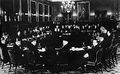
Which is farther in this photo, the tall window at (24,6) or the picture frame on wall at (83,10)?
the picture frame on wall at (83,10)

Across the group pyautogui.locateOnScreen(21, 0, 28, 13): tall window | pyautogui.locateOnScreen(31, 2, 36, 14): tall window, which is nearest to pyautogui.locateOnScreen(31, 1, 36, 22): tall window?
pyautogui.locateOnScreen(31, 2, 36, 14): tall window

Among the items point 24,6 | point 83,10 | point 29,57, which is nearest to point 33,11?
point 24,6

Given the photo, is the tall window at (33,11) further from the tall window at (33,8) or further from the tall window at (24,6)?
the tall window at (24,6)

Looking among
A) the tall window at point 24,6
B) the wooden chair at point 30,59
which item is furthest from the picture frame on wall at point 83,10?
the wooden chair at point 30,59

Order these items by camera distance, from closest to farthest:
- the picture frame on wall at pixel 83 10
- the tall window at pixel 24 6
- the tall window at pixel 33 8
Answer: the tall window at pixel 24 6 → the tall window at pixel 33 8 → the picture frame on wall at pixel 83 10

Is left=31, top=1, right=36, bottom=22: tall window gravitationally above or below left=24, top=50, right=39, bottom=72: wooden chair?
above

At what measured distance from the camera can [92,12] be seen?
872 inches

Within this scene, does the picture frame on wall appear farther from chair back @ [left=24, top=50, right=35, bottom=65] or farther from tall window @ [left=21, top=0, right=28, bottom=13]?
chair back @ [left=24, top=50, right=35, bottom=65]

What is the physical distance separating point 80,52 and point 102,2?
1647cm

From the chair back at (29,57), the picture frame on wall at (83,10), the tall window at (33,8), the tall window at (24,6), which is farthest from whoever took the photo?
the picture frame on wall at (83,10)

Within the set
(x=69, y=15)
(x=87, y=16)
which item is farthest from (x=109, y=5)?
(x=69, y=15)

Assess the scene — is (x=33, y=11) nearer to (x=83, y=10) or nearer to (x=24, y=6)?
(x=24, y=6)

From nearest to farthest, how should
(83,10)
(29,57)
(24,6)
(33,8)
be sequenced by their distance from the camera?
(29,57) → (24,6) → (33,8) → (83,10)

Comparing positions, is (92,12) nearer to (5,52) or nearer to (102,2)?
(102,2)
